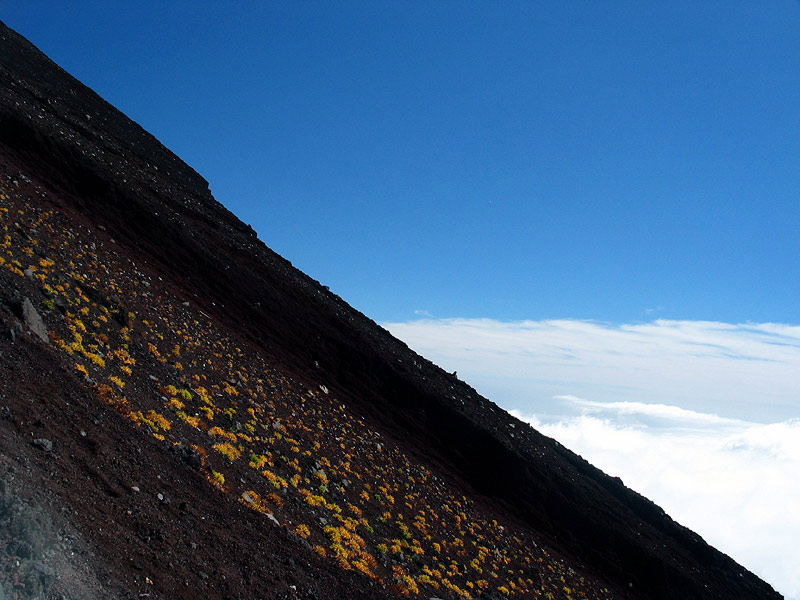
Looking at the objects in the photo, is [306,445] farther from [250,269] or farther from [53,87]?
[53,87]

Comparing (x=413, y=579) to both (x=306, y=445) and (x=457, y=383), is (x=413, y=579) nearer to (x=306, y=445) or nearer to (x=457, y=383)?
(x=306, y=445)

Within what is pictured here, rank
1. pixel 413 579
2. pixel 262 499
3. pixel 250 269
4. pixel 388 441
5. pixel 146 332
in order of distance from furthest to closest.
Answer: pixel 250 269 < pixel 388 441 < pixel 146 332 < pixel 413 579 < pixel 262 499

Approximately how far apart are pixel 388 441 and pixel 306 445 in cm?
942

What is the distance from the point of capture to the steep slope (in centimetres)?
1241

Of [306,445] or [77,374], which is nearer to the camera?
[77,374]

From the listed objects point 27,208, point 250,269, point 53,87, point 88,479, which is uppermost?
point 53,87

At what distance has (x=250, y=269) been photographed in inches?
1644

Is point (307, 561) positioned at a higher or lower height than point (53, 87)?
lower

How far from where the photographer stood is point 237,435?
20.2 m

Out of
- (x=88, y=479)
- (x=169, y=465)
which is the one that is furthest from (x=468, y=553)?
(x=88, y=479)

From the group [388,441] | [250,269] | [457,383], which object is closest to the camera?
[388,441]

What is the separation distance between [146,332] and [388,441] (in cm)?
1659

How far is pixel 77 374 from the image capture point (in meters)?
15.8

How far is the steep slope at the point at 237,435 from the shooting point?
1241cm
